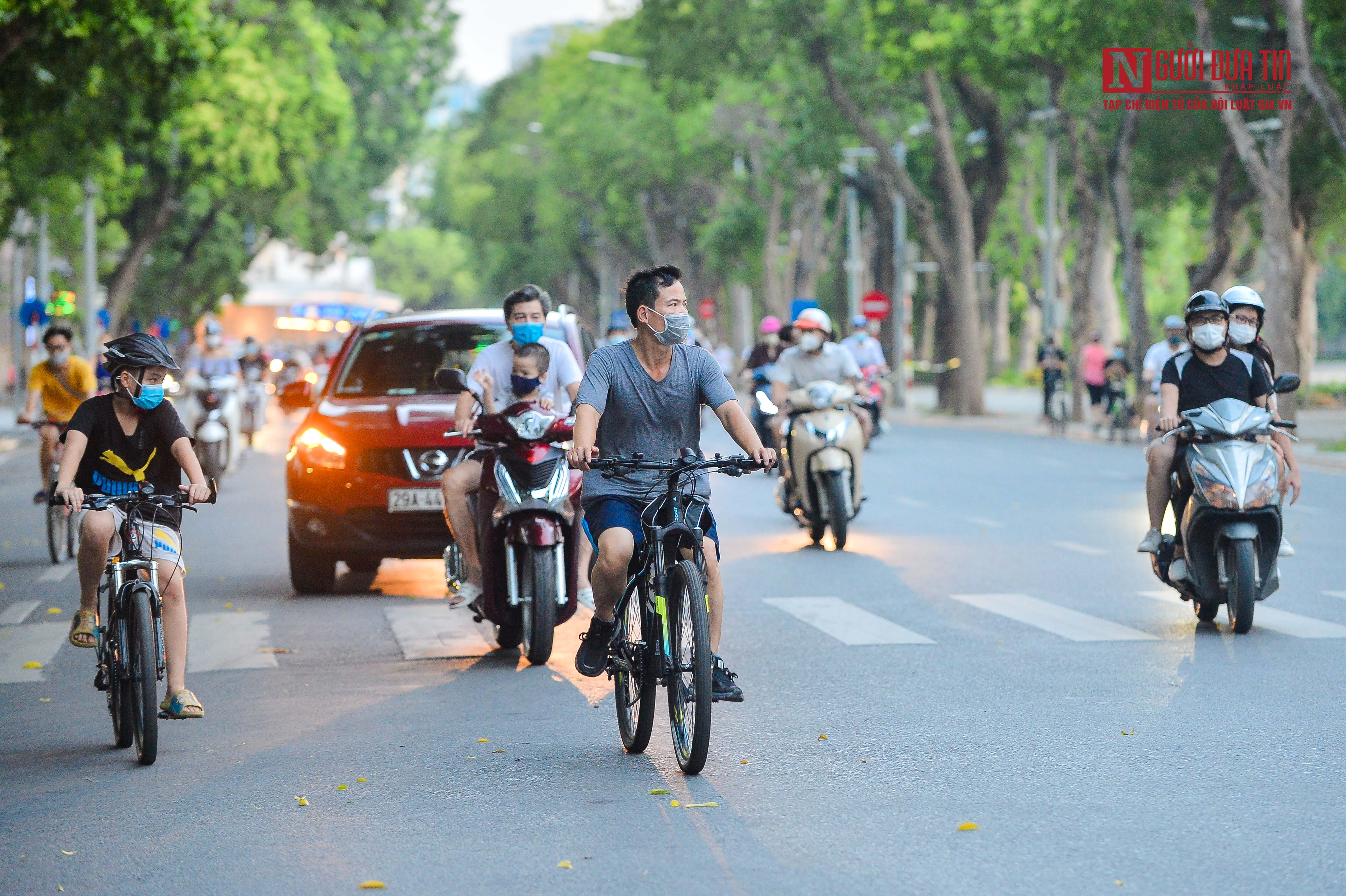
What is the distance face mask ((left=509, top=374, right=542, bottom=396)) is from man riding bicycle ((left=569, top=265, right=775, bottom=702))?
268 centimetres

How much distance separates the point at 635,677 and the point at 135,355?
7.21 feet

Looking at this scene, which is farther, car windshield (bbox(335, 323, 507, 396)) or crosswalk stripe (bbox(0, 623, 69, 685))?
car windshield (bbox(335, 323, 507, 396))

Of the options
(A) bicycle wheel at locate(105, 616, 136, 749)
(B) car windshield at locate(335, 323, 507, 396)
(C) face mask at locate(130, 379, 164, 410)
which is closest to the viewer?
(A) bicycle wheel at locate(105, 616, 136, 749)

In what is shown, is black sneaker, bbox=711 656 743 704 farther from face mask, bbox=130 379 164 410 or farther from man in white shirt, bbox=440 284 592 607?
man in white shirt, bbox=440 284 592 607

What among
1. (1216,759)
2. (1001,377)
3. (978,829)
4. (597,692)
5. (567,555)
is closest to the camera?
(978,829)

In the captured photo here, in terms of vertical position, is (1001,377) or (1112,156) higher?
(1112,156)

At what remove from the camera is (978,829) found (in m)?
5.61

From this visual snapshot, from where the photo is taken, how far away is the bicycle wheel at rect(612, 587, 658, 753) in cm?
661

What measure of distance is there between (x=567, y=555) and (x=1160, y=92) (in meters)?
26.4

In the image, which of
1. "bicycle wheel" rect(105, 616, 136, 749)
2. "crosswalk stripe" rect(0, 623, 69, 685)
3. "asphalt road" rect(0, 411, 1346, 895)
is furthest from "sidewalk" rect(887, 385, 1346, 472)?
"bicycle wheel" rect(105, 616, 136, 749)

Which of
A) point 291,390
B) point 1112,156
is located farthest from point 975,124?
point 291,390

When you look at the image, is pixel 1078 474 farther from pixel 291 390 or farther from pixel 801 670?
pixel 801 670

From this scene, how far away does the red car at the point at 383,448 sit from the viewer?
1119 centimetres

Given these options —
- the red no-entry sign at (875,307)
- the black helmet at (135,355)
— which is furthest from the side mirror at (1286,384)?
the red no-entry sign at (875,307)
